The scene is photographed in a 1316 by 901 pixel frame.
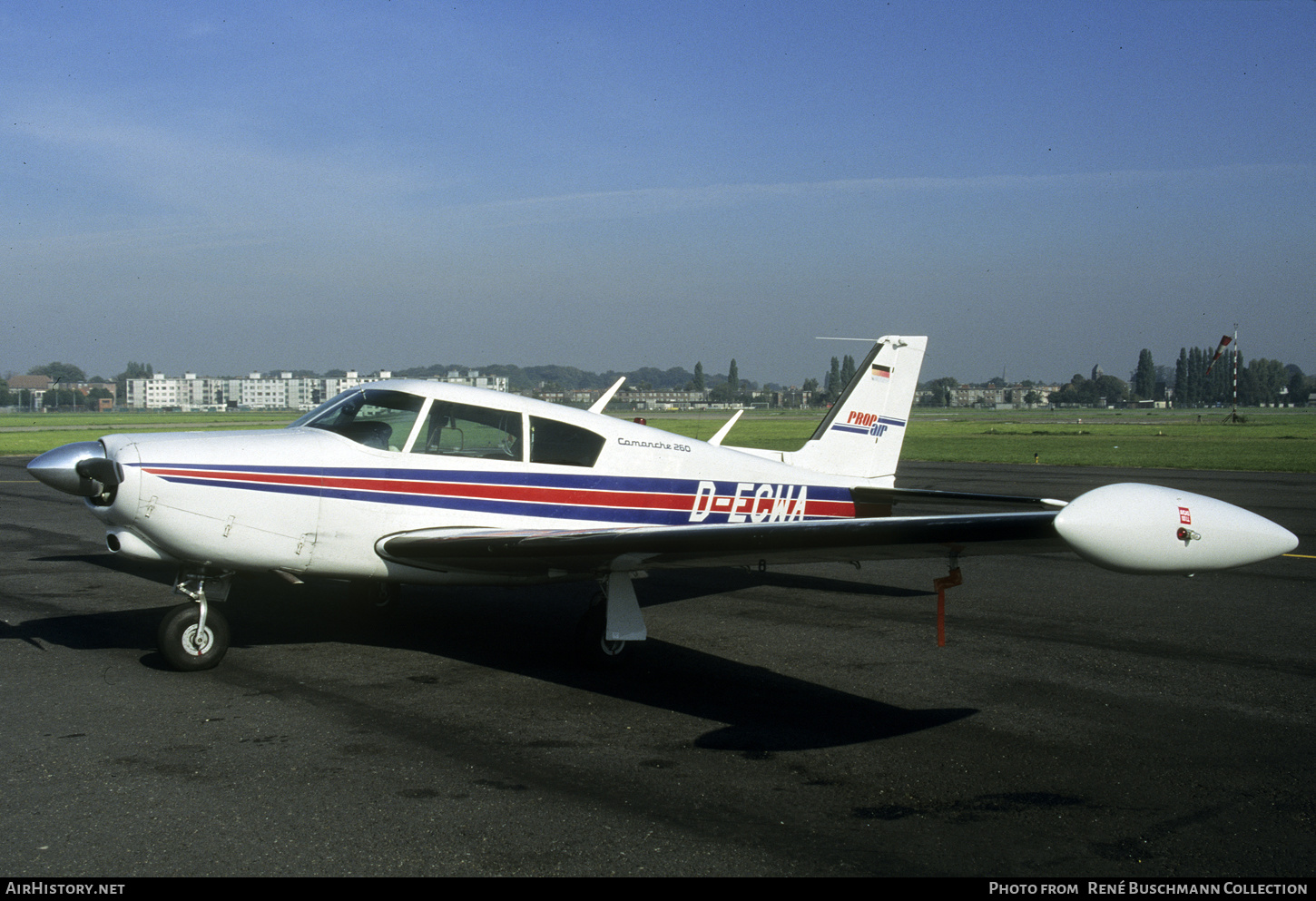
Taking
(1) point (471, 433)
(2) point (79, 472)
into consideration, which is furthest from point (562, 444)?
(2) point (79, 472)

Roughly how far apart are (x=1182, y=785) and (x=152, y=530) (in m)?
6.19

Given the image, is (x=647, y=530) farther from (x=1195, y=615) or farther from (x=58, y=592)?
(x=58, y=592)

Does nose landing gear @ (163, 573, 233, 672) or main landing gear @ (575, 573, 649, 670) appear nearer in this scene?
nose landing gear @ (163, 573, 233, 672)

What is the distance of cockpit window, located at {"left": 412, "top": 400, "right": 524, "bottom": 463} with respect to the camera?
23.1 feet

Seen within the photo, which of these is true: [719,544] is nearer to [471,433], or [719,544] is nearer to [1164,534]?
[1164,534]

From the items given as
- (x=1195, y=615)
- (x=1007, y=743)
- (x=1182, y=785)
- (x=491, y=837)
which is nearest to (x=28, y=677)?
(x=491, y=837)

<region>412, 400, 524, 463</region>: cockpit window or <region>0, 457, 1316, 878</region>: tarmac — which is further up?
<region>412, 400, 524, 463</region>: cockpit window

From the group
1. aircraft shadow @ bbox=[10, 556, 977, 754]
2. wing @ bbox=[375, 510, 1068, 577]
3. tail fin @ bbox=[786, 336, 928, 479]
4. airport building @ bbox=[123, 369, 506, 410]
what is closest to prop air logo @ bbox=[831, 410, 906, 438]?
tail fin @ bbox=[786, 336, 928, 479]

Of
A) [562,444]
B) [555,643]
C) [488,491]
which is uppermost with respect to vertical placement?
[562,444]

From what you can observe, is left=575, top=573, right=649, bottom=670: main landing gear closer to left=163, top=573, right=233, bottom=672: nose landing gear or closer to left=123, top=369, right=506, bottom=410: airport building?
left=163, top=573, right=233, bottom=672: nose landing gear

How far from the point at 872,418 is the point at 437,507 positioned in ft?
17.8

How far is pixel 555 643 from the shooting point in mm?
7641

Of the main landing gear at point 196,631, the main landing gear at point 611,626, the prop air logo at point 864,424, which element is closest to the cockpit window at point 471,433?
the main landing gear at point 611,626

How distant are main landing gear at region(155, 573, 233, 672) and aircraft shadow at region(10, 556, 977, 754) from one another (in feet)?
1.05
